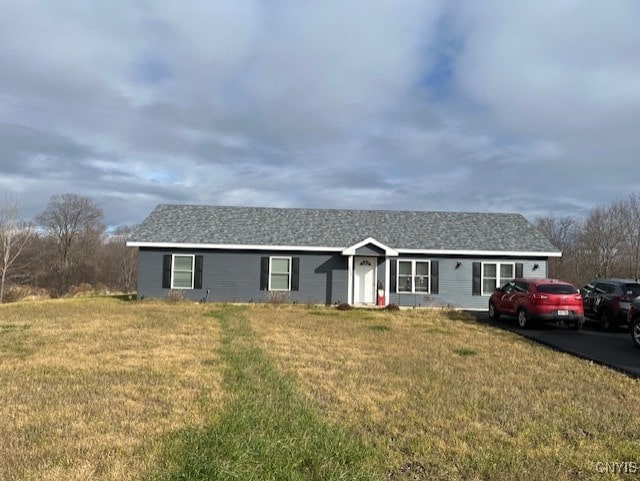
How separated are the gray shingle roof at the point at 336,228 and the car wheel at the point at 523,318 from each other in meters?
7.59

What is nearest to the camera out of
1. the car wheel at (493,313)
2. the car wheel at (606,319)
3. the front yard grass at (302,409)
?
the front yard grass at (302,409)

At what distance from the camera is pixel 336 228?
987 inches

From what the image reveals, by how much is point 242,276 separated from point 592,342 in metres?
14.2

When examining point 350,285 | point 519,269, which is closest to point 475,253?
point 519,269

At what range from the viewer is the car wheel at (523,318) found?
15.7 metres

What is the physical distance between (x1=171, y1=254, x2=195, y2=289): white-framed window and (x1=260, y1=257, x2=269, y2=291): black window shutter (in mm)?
3012

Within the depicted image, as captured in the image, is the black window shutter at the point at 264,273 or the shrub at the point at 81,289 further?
the shrub at the point at 81,289

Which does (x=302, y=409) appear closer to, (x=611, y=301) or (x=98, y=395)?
(x=98, y=395)

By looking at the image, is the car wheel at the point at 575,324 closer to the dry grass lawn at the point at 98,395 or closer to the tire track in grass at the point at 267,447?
the dry grass lawn at the point at 98,395

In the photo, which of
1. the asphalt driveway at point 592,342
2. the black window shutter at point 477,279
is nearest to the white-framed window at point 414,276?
the black window shutter at point 477,279

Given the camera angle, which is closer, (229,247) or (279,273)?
(229,247)

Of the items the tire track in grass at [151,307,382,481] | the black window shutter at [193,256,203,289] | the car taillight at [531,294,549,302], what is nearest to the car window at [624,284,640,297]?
the car taillight at [531,294,549,302]

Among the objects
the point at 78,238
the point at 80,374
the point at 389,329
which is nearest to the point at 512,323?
the point at 389,329

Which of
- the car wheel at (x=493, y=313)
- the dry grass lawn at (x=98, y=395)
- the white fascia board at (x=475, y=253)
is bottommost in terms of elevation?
the dry grass lawn at (x=98, y=395)
